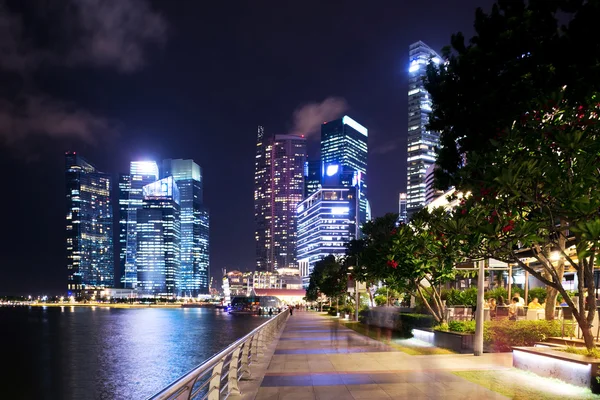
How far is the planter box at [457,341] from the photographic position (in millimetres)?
16000

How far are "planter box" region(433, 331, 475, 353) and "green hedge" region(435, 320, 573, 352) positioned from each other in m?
0.66

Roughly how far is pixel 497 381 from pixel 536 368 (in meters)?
1.21

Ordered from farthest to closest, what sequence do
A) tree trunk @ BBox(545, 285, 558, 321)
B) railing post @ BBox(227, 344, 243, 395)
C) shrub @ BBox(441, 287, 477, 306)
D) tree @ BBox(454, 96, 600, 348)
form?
shrub @ BBox(441, 287, 477, 306) < tree trunk @ BBox(545, 285, 558, 321) < railing post @ BBox(227, 344, 243, 395) < tree @ BBox(454, 96, 600, 348)

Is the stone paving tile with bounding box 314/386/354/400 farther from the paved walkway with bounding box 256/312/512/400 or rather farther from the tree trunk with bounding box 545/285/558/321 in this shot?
the tree trunk with bounding box 545/285/558/321

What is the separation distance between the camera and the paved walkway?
9.32 meters

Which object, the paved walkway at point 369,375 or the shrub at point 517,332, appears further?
the shrub at point 517,332

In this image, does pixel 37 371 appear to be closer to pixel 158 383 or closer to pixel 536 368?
pixel 158 383

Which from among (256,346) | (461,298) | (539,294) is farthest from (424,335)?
(256,346)

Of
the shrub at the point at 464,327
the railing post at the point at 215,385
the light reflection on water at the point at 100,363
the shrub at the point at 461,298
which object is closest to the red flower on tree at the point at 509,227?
the railing post at the point at 215,385

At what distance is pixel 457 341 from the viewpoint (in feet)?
53.6

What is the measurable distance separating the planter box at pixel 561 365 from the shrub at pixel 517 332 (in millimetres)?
2904

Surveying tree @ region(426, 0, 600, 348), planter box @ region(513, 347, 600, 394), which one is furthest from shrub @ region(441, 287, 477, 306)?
planter box @ region(513, 347, 600, 394)

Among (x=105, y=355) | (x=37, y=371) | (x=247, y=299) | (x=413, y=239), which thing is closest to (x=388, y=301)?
(x=105, y=355)

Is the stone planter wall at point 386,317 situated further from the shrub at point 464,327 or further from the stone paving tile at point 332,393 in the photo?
the stone paving tile at point 332,393
